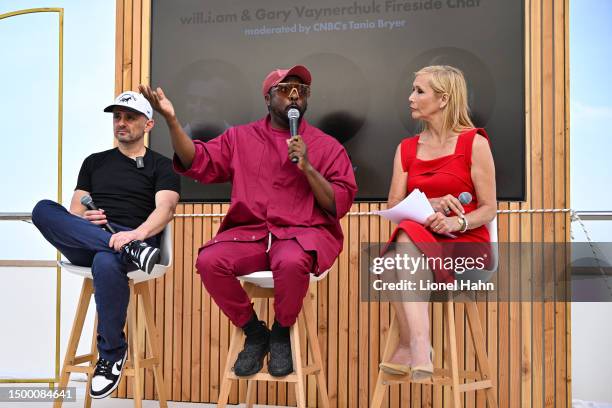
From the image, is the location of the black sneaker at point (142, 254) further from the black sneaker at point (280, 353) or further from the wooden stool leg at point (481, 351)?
the wooden stool leg at point (481, 351)

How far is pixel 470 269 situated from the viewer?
296 cm

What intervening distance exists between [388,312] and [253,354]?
1.15m

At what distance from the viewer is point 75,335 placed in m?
3.37

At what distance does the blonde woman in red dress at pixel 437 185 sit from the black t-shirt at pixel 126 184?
46.0 inches

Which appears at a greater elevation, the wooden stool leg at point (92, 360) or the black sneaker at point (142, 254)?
the black sneaker at point (142, 254)

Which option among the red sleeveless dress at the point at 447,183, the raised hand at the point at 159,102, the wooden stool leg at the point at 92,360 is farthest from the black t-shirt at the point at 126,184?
the red sleeveless dress at the point at 447,183

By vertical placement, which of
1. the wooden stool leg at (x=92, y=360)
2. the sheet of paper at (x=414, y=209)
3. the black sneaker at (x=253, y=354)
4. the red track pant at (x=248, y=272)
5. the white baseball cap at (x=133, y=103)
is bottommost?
the wooden stool leg at (x=92, y=360)

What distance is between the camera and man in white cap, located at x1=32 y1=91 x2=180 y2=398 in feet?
10.3

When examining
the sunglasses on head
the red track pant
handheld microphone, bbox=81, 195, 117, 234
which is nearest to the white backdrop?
handheld microphone, bbox=81, 195, 117, 234

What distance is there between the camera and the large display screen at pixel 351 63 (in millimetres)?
3789

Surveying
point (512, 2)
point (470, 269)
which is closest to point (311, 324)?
point (470, 269)

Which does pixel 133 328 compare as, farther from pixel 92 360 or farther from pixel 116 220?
pixel 116 220

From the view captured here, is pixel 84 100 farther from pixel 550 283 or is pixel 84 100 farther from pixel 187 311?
pixel 550 283

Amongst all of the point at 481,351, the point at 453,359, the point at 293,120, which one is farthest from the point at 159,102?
the point at 481,351
